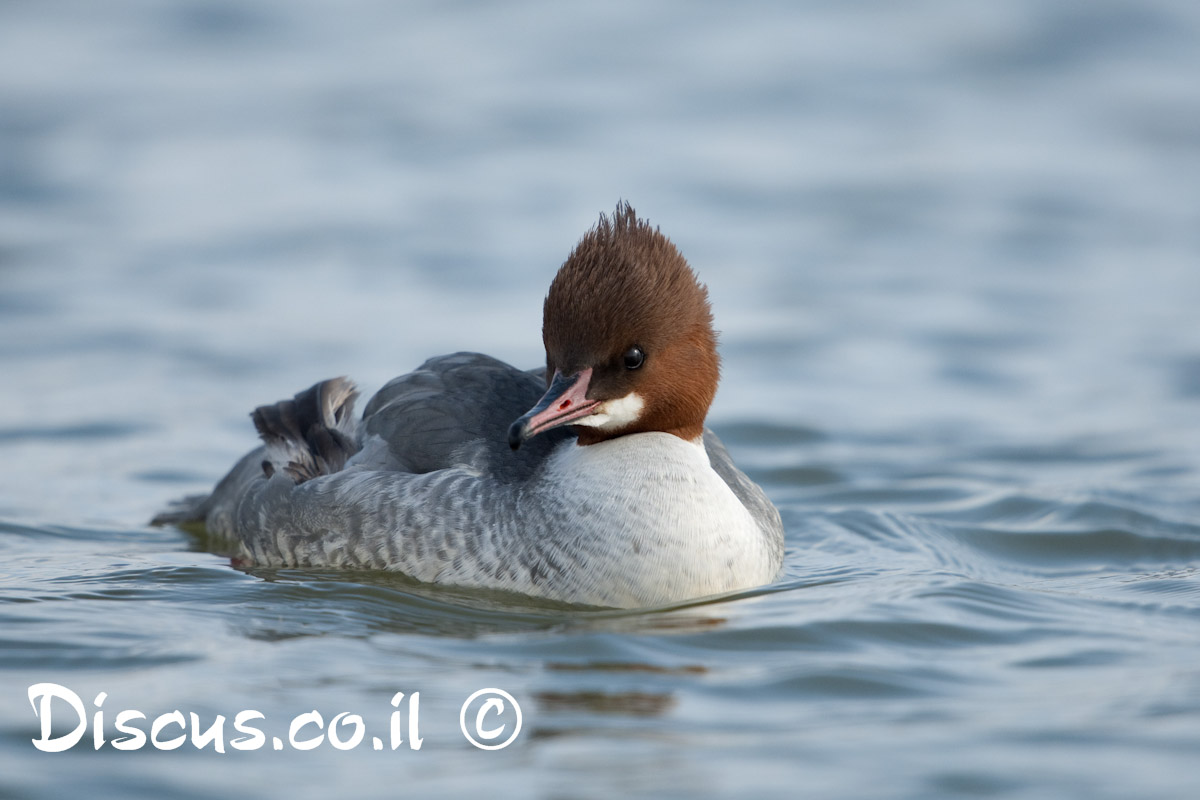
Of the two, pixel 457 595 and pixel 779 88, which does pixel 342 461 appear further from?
pixel 779 88

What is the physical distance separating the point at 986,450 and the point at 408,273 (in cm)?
565

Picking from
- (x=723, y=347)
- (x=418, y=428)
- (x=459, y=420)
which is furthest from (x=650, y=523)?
(x=723, y=347)

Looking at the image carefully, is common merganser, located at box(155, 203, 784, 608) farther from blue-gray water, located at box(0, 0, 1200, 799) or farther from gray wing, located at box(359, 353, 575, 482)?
blue-gray water, located at box(0, 0, 1200, 799)

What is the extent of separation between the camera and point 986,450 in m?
10.5

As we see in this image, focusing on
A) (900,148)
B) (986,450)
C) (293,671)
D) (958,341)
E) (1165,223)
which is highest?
(900,148)

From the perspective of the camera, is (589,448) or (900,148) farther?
(900,148)

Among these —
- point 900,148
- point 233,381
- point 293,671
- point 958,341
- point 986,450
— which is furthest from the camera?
point 900,148

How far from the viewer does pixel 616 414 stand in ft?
22.7

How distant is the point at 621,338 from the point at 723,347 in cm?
608

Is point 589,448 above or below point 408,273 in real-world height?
below

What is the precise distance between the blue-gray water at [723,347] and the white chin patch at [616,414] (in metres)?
0.88

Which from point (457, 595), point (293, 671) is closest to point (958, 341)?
point (457, 595)

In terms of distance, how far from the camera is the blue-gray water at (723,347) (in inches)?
217

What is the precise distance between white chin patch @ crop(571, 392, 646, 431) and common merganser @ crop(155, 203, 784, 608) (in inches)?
0.4
